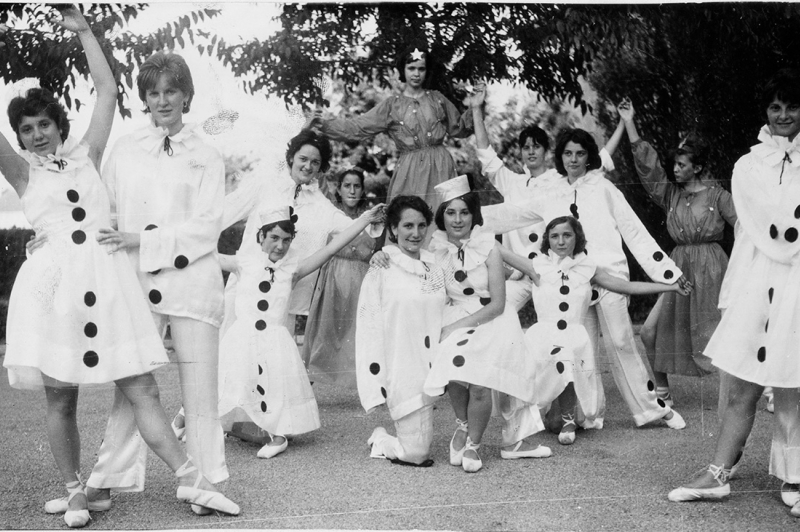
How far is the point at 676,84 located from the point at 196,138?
8.33ft

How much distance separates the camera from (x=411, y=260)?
199 inches

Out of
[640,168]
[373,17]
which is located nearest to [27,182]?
[373,17]

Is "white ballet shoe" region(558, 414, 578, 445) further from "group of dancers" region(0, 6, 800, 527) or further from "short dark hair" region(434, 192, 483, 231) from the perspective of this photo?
"short dark hair" region(434, 192, 483, 231)

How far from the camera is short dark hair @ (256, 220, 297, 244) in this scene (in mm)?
5152

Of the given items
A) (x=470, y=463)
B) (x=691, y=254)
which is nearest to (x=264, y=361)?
(x=470, y=463)

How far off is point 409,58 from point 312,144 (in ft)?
2.24

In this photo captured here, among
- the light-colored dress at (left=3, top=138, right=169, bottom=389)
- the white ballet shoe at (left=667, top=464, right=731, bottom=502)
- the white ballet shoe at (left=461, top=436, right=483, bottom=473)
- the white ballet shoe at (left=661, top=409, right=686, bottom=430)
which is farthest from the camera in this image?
the white ballet shoe at (left=661, top=409, right=686, bottom=430)

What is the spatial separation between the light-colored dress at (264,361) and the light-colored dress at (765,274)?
6.83 feet

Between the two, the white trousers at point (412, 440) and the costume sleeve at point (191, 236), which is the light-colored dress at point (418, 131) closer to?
the costume sleeve at point (191, 236)

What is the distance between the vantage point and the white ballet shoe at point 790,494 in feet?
14.1

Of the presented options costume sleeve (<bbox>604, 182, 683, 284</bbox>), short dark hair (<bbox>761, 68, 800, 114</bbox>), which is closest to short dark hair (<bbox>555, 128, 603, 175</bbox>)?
costume sleeve (<bbox>604, 182, 683, 284</bbox>)

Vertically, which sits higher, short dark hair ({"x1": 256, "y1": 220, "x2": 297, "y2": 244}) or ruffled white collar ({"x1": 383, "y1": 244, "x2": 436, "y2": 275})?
short dark hair ({"x1": 256, "y1": 220, "x2": 297, "y2": 244})

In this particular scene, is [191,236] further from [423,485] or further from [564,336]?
[564,336]

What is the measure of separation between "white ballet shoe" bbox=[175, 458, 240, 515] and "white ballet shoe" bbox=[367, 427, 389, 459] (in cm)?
97
